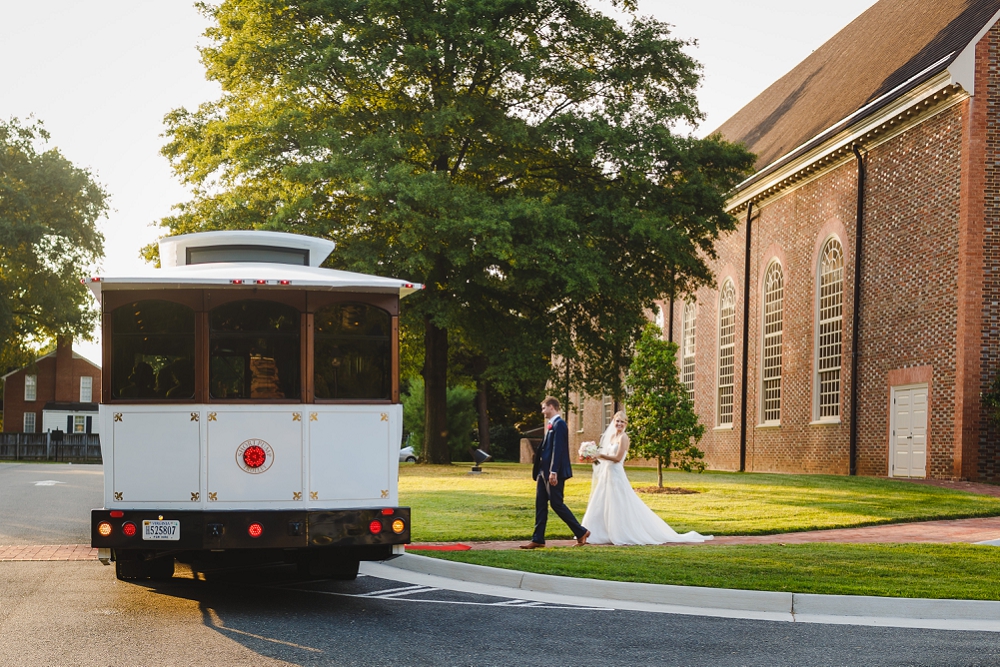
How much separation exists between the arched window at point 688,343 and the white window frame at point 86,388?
161 ft

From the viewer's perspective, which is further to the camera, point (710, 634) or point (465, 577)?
point (465, 577)

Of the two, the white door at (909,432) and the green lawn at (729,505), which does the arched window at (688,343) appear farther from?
the green lawn at (729,505)

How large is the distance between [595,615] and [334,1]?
22295mm

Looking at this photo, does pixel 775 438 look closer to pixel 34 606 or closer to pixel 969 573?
pixel 969 573

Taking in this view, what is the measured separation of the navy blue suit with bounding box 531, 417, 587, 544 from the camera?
12.0 m

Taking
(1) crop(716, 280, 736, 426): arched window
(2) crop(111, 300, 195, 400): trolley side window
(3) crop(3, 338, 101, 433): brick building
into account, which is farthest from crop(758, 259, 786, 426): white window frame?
(3) crop(3, 338, 101, 433): brick building

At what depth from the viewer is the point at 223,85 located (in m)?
30.7

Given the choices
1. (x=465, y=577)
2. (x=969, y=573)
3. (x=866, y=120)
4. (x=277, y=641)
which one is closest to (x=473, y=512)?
(x=465, y=577)

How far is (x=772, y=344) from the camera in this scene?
111 feet

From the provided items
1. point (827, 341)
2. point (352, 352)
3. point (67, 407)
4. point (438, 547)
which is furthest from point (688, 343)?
point (67, 407)

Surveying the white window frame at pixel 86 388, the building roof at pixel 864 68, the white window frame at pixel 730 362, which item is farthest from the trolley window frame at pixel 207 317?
the white window frame at pixel 86 388

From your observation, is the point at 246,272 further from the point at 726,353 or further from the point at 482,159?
the point at 726,353

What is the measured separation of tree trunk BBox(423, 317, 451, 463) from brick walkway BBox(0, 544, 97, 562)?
18688 mm

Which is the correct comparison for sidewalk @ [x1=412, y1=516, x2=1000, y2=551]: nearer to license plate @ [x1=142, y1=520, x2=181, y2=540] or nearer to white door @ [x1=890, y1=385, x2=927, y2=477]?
license plate @ [x1=142, y1=520, x2=181, y2=540]
